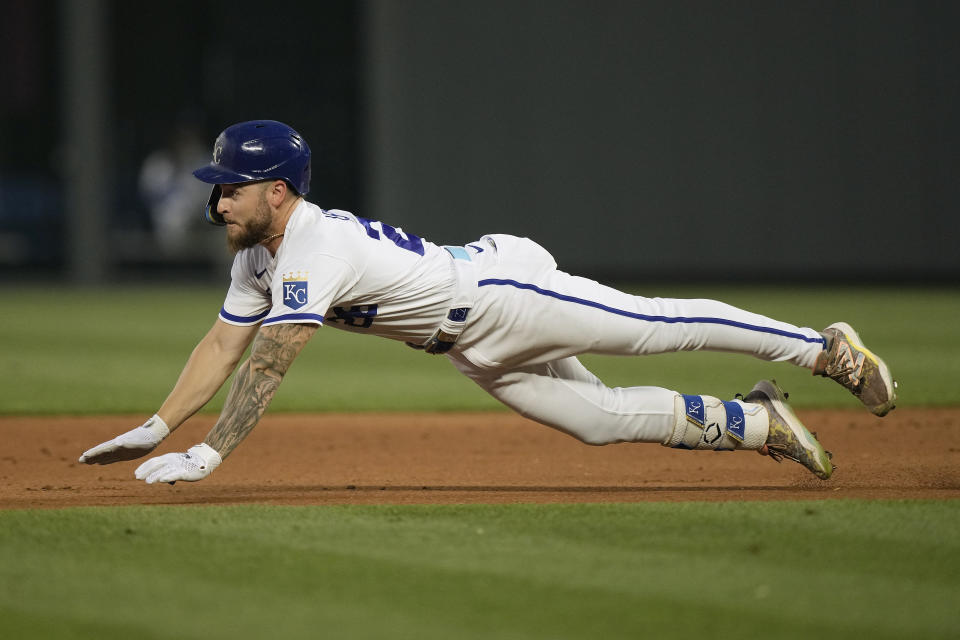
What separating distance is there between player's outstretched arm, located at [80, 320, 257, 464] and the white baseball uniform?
0.20 feet

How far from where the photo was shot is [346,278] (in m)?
4.04

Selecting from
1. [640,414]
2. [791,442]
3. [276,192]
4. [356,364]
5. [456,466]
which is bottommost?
[356,364]

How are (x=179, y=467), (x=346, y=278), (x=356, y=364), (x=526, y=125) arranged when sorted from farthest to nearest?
(x=526, y=125), (x=356, y=364), (x=346, y=278), (x=179, y=467)

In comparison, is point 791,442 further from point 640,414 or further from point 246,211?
point 246,211

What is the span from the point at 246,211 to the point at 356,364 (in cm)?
621

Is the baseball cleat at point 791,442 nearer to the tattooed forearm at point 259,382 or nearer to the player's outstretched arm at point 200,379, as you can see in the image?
the tattooed forearm at point 259,382

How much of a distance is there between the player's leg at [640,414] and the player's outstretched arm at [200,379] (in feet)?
2.61

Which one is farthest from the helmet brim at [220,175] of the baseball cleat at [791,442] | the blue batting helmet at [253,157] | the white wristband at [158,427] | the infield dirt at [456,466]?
the baseball cleat at [791,442]

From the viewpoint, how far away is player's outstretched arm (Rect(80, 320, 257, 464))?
4.23m

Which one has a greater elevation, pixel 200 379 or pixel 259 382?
pixel 259 382

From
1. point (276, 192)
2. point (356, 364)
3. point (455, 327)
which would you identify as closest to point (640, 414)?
point (455, 327)

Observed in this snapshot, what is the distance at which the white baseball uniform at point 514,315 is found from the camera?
13.5ft

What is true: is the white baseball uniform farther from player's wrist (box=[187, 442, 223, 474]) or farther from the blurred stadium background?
the blurred stadium background

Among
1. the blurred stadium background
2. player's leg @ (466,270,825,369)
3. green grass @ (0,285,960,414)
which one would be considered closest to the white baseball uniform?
player's leg @ (466,270,825,369)
